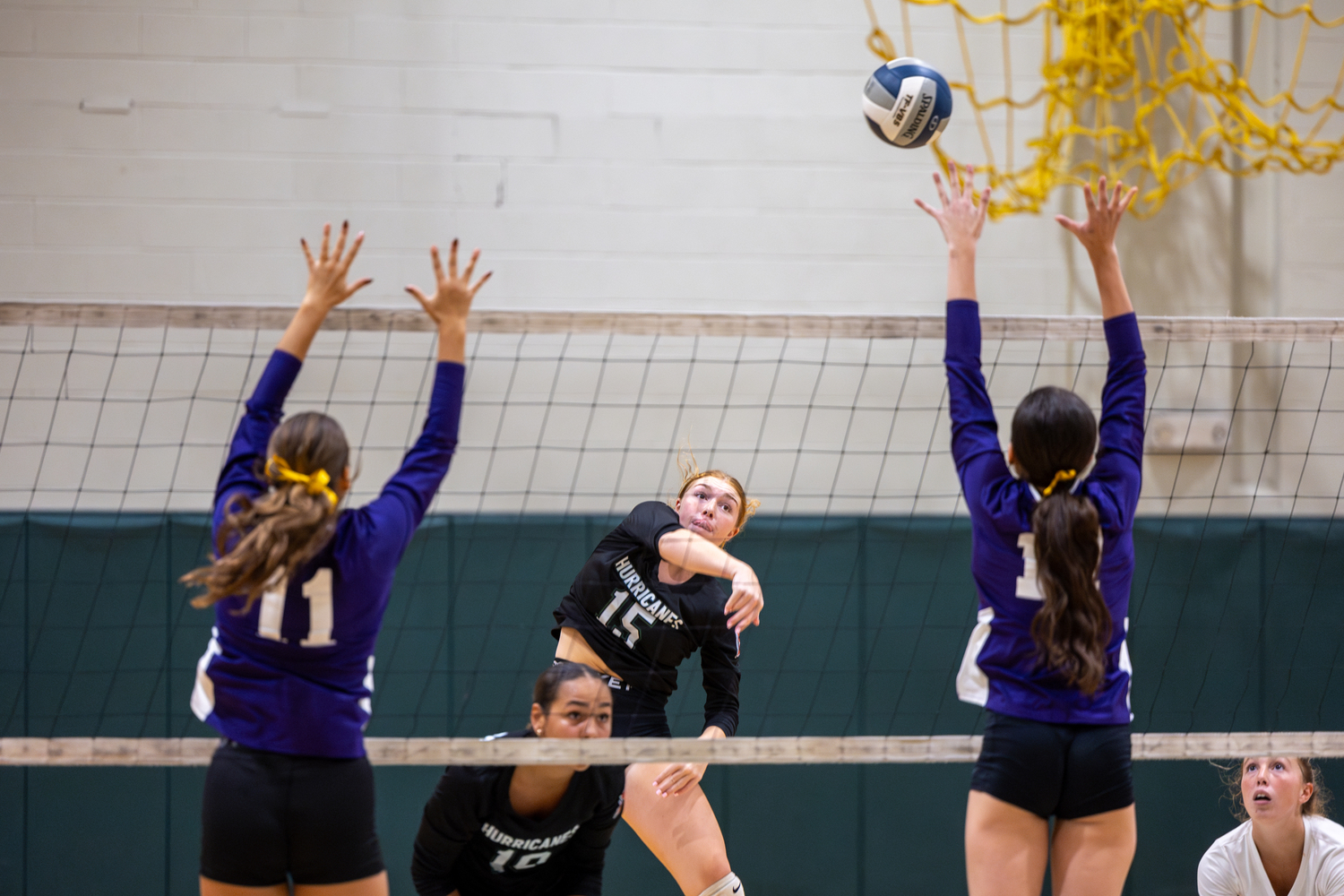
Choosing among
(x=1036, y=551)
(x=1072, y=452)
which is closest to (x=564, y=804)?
(x=1036, y=551)

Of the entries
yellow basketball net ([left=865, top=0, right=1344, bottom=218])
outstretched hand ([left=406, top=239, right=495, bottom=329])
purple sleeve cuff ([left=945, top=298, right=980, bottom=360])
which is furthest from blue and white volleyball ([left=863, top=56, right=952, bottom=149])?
outstretched hand ([left=406, top=239, right=495, bottom=329])

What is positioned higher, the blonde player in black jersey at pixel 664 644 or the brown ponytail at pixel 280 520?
the brown ponytail at pixel 280 520

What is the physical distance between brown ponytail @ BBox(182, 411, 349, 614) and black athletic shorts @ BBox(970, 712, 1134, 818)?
150 centimetres

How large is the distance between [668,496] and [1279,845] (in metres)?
2.60

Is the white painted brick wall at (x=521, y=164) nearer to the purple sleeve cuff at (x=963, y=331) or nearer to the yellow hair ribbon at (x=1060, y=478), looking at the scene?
the purple sleeve cuff at (x=963, y=331)

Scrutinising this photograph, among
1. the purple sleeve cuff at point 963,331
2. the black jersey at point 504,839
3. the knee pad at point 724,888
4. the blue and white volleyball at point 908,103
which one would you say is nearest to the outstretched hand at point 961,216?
the purple sleeve cuff at point 963,331

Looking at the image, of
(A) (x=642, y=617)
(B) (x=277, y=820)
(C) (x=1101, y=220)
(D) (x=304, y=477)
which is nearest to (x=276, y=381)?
(D) (x=304, y=477)

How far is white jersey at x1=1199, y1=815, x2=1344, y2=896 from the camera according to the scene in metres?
3.61

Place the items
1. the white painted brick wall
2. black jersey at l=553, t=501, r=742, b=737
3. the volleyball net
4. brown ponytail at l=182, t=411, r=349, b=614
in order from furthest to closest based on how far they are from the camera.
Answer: the white painted brick wall → the volleyball net → black jersey at l=553, t=501, r=742, b=737 → brown ponytail at l=182, t=411, r=349, b=614

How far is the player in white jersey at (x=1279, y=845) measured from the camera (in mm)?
3627

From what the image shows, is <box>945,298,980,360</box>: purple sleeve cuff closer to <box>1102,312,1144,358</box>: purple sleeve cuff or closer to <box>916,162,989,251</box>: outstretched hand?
<box>916,162,989,251</box>: outstretched hand

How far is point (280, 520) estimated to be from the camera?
2.23 m

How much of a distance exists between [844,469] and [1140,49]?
7.81 ft

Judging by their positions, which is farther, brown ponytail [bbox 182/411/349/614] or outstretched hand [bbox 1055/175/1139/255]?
outstretched hand [bbox 1055/175/1139/255]
